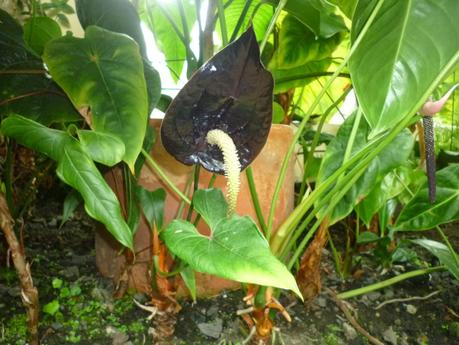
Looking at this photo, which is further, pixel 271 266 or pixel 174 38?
pixel 174 38

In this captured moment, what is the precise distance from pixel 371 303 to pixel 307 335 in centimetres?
24

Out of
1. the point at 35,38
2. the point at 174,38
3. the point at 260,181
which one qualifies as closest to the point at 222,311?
the point at 260,181

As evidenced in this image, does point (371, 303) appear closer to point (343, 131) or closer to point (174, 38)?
point (343, 131)

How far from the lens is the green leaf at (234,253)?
298 millimetres

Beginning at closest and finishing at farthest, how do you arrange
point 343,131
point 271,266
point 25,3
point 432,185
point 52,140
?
1. point 271,266
2. point 52,140
3. point 432,185
4. point 343,131
5. point 25,3

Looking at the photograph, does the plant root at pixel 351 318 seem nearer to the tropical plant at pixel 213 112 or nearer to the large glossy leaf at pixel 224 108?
the tropical plant at pixel 213 112

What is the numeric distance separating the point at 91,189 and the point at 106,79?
0.52 ft

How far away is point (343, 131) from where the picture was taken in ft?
2.25

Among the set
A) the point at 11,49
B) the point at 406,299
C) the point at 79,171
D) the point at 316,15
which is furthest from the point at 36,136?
the point at 406,299

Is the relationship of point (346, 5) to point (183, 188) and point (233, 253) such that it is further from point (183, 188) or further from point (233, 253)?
point (233, 253)

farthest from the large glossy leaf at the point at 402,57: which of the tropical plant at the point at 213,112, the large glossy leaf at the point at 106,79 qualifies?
the large glossy leaf at the point at 106,79

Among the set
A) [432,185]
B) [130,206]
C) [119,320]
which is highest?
[432,185]

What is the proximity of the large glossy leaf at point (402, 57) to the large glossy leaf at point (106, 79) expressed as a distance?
0.26 meters

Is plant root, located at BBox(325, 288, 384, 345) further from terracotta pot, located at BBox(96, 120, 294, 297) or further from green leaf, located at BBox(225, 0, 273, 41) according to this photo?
green leaf, located at BBox(225, 0, 273, 41)
